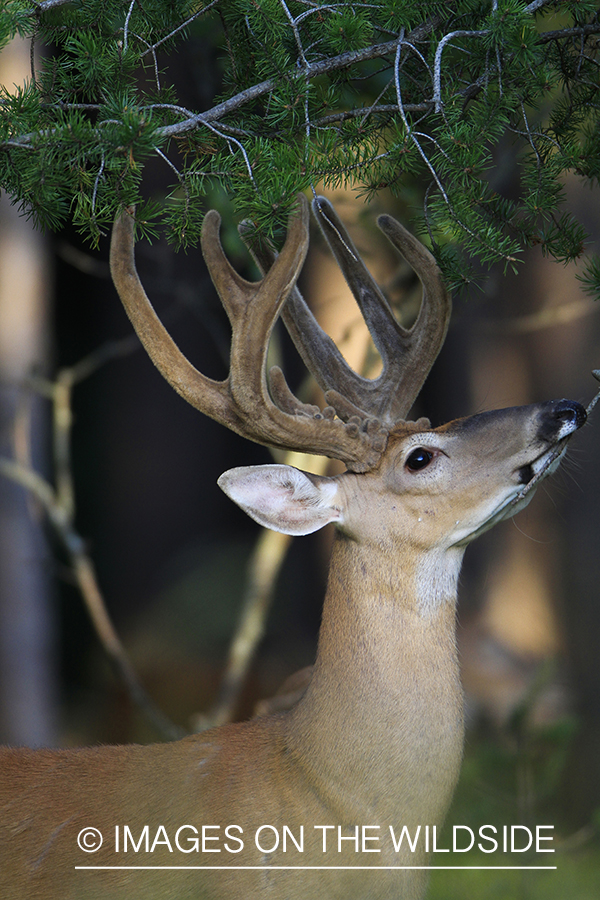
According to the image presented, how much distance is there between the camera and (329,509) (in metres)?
2.53

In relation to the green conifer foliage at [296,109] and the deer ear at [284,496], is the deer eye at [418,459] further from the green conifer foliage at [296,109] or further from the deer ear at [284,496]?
the green conifer foliage at [296,109]

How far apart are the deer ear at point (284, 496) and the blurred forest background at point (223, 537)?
1728 mm

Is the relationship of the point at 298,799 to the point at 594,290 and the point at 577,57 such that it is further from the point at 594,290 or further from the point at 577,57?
the point at 577,57

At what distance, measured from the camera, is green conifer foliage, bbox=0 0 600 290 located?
195cm

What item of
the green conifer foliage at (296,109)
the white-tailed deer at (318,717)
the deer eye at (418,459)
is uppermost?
the green conifer foliage at (296,109)

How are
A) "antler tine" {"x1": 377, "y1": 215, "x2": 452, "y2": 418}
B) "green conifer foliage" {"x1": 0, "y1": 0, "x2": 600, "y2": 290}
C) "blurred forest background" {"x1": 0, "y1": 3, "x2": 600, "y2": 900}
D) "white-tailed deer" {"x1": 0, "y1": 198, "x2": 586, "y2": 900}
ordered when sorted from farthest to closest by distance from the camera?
"blurred forest background" {"x1": 0, "y1": 3, "x2": 600, "y2": 900} → "antler tine" {"x1": 377, "y1": 215, "x2": 452, "y2": 418} → "white-tailed deer" {"x1": 0, "y1": 198, "x2": 586, "y2": 900} → "green conifer foliage" {"x1": 0, "y1": 0, "x2": 600, "y2": 290}

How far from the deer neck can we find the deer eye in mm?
254

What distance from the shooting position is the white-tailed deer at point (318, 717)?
2.23 meters

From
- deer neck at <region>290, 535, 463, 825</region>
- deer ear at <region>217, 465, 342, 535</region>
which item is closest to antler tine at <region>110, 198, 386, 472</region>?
deer ear at <region>217, 465, 342, 535</region>

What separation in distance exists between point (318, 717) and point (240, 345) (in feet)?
3.51

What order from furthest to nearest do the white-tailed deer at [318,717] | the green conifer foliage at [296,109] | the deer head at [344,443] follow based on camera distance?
the deer head at [344,443] < the white-tailed deer at [318,717] < the green conifer foliage at [296,109]

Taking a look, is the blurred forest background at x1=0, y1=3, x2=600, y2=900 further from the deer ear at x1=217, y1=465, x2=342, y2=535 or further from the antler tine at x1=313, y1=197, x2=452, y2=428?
the deer ear at x1=217, y1=465, x2=342, y2=535

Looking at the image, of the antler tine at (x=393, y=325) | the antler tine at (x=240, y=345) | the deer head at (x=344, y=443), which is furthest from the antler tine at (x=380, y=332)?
the antler tine at (x=240, y=345)

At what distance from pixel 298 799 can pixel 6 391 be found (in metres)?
3.49
